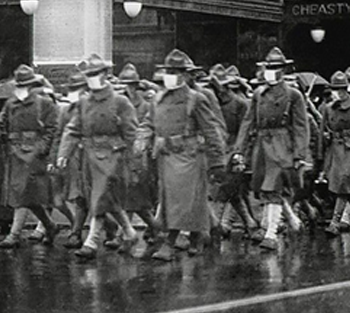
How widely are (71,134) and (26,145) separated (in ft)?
3.28

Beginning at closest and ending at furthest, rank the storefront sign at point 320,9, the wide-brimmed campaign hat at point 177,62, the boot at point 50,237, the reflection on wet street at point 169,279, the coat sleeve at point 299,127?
the reflection on wet street at point 169,279
the wide-brimmed campaign hat at point 177,62
the coat sleeve at point 299,127
the boot at point 50,237
the storefront sign at point 320,9

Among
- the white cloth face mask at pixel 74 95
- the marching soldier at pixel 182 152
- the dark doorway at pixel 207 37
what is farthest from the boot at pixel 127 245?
the dark doorway at pixel 207 37

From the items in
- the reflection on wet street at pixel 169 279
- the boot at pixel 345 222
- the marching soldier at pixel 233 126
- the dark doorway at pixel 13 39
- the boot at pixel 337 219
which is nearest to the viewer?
the reflection on wet street at pixel 169 279

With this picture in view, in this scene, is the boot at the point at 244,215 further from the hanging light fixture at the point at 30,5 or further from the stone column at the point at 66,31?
the hanging light fixture at the point at 30,5

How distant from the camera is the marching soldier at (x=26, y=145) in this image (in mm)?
15359

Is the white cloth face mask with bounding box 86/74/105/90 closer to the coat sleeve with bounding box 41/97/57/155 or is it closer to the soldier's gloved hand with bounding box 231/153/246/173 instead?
the coat sleeve with bounding box 41/97/57/155

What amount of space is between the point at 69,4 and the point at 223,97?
428 centimetres

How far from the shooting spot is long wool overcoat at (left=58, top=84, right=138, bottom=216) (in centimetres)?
1438

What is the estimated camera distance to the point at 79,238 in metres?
15.6

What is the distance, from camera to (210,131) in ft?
46.7

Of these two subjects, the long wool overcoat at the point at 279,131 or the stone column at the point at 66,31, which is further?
the stone column at the point at 66,31

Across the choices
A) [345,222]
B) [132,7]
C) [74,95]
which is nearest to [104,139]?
[74,95]

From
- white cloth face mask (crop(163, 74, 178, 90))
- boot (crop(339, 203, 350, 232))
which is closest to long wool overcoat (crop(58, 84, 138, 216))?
Result: white cloth face mask (crop(163, 74, 178, 90))

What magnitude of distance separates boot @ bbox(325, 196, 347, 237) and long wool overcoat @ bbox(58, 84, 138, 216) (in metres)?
3.54
